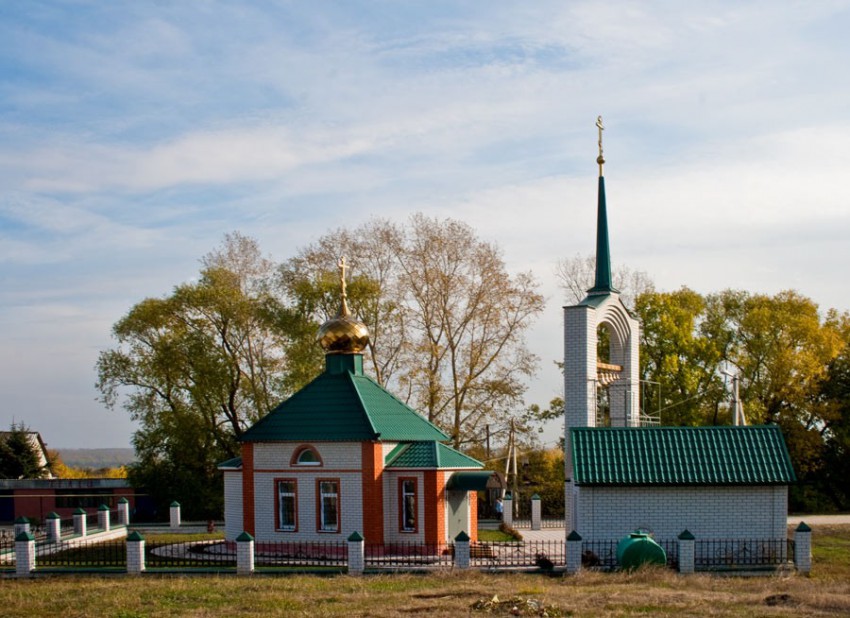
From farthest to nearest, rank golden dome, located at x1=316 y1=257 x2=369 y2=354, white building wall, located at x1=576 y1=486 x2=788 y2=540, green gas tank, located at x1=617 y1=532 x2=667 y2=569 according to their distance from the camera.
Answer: golden dome, located at x1=316 y1=257 x2=369 y2=354 → white building wall, located at x1=576 y1=486 x2=788 y2=540 → green gas tank, located at x1=617 y1=532 x2=667 y2=569

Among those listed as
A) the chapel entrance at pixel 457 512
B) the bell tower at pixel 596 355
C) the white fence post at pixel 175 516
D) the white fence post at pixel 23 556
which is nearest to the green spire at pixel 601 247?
the bell tower at pixel 596 355

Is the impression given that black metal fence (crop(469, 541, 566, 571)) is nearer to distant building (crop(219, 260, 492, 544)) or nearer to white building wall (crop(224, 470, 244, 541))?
distant building (crop(219, 260, 492, 544))

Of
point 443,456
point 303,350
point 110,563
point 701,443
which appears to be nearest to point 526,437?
point 303,350

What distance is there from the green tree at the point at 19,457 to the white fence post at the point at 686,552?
97.9 feet

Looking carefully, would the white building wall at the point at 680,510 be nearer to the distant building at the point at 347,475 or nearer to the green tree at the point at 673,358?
the distant building at the point at 347,475

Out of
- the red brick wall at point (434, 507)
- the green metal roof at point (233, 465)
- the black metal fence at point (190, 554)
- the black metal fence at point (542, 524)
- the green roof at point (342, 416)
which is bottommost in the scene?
the black metal fence at point (542, 524)

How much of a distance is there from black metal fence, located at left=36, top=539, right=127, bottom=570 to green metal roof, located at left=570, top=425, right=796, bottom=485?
906 centimetres

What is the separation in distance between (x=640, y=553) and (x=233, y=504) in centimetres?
963

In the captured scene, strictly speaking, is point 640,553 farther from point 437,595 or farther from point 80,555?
point 80,555

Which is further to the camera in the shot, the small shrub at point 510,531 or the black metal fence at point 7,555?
the small shrub at point 510,531

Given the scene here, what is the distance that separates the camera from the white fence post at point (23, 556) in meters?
20.1

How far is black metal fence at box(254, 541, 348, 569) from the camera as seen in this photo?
70.7 ft

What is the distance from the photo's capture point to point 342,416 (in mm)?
22953

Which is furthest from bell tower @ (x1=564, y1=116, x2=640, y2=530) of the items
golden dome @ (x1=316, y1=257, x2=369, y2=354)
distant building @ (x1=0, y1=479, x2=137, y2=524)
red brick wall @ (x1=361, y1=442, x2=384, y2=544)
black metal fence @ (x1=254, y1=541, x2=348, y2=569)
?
distant building @ (x1=0, y1=479, x2=137, y2=524)
